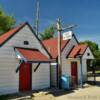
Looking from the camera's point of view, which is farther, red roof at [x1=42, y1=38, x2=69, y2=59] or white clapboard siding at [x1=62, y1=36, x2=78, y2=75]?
white clapboard siding at [x1=62, y1=36, x2=78, y2=75]

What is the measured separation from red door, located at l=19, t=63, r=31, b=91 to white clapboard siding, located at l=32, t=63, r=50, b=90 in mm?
438

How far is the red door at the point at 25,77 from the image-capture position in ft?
→ 52.5

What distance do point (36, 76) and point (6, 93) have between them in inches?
120

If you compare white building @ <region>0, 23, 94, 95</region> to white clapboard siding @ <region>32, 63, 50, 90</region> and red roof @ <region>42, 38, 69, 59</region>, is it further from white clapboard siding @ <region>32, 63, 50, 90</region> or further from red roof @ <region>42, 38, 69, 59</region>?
red roof @ <region>42, 38, 69, 59</region>

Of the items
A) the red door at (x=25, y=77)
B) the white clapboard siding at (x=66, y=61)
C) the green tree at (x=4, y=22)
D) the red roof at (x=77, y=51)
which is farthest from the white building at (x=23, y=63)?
the green tree at (x=4, y=22)

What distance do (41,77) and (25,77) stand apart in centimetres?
157

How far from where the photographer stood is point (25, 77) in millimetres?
16297

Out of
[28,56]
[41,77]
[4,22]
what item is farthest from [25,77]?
[4,22]

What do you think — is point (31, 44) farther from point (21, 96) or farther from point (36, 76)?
point (21, 96)

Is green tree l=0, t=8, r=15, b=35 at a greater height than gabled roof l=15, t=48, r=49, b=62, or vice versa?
green tree l=0, t=8, r=15, b=35

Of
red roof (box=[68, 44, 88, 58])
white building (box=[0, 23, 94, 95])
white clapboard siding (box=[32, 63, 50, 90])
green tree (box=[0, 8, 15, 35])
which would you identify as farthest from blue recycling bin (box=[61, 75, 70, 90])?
green tree (box=[0, 8, 15, 35])

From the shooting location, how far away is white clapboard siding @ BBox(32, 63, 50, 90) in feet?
55.2

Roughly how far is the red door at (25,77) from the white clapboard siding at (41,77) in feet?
1.44

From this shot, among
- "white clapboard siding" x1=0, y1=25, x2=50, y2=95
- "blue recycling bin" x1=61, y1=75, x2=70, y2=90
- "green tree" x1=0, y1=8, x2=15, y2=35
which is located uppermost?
"green tree" x1=0, y1=8, x2=15, y2=35
